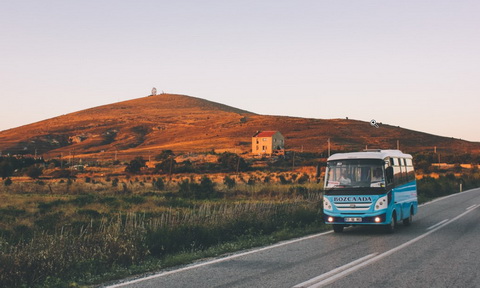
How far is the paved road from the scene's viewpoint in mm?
8273

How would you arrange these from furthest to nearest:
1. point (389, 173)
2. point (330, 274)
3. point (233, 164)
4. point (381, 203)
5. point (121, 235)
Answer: point (233, 164) < point (389, 173) < point (381, 203) < point (121, 235) < point (330, 274)

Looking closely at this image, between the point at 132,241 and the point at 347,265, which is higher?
the point at 132,241

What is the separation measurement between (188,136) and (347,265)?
14193cm

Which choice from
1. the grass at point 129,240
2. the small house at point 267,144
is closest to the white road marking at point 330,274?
the grass at point 129,240

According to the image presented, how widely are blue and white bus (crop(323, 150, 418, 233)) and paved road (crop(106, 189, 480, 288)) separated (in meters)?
0.62

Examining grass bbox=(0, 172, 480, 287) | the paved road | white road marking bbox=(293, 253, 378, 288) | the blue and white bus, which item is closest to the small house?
grass bbox=(0, 172, 480, 287)

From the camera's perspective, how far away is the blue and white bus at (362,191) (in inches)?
583

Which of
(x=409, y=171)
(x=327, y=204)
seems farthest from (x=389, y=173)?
(x=409, y=171)

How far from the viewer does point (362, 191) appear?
15.0 m

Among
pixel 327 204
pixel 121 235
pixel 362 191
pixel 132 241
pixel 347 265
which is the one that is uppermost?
pixel 362 191

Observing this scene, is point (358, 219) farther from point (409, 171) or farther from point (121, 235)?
point (121, 235)

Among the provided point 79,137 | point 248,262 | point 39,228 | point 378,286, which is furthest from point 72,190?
point 79,137

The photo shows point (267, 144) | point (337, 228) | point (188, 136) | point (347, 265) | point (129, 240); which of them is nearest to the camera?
point (347, 265)

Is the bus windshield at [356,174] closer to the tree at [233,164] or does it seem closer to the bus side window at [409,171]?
the bus side window at [409,171]
